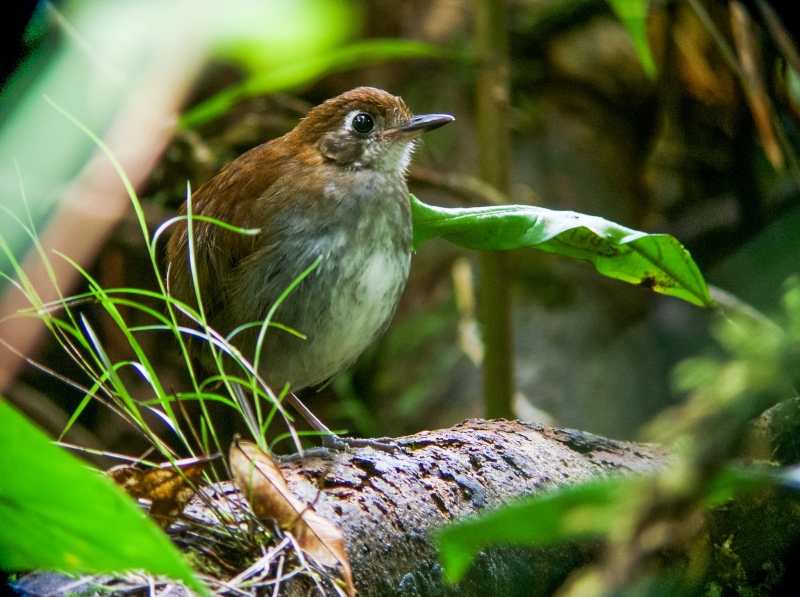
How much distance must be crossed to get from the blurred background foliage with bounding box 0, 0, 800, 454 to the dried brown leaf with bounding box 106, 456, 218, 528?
1.65 meters

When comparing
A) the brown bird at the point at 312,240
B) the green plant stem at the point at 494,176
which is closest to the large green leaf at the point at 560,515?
the brown bird at the point at 312,240

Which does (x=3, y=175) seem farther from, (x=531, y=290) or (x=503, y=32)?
(x=531, y=290)

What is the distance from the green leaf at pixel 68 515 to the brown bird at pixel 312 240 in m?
1.40

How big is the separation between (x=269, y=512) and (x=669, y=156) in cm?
406

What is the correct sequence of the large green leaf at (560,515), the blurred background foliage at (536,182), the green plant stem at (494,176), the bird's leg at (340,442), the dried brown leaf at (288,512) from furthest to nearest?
the blurred background foliage at (536,182) < the green plant stem at (494,176) < the bird's leg at (340,442) < the dried brown leaf at (288,512) < the large green leaf at (560,515)

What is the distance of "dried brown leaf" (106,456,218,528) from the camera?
4.24 ft

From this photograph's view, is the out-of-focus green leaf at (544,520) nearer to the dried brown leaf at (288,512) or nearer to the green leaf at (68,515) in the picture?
the green leaf at (68,515)

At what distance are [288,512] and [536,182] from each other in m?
3.98

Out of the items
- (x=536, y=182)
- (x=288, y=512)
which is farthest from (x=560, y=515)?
(x=536, y=182)

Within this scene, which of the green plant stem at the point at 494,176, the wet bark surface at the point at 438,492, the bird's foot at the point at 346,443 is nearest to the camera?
the wet bark surface at the point at 438,492

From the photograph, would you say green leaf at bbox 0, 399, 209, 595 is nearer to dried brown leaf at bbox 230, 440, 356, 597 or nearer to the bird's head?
dried brown leaf at bbox 230, 440, 356, 597

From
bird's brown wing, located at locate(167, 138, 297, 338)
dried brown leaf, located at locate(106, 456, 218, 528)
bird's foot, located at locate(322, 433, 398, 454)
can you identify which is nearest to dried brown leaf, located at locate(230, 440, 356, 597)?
dried brown leaf, located at locate(106, 456, 218, 528)

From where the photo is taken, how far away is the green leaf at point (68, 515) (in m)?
0.77

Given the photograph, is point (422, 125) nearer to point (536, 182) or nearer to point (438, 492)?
point (438, 492)
